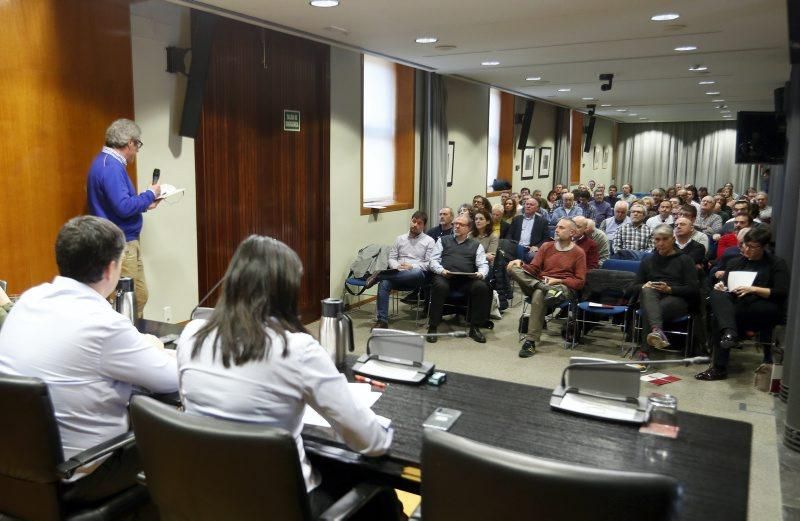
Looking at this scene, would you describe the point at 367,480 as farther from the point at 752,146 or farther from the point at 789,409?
the point at 752,146

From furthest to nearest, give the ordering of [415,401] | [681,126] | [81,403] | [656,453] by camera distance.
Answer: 1. [681,126]
2. [415,401]
3. [81,403]
4. [656,453]

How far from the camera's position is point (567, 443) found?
182 centimetres

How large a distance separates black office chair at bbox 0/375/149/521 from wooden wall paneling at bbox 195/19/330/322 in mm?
3286

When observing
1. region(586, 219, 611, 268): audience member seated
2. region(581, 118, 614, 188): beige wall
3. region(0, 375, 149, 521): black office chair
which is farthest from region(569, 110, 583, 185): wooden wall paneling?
region(0, 375, 149, 521): black office chair

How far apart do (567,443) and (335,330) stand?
98 centimetres

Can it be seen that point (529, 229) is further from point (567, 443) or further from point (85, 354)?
point (85, 354)

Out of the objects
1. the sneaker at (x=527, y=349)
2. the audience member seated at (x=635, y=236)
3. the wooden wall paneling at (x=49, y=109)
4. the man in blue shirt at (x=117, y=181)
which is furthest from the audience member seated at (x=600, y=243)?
the wooden wall paneling at (x=49, y=109)

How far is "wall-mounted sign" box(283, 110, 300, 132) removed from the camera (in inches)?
227

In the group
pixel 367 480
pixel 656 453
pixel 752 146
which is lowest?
pixel 367 480

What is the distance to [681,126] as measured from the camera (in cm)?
1903

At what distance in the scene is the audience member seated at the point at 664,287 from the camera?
4934mm

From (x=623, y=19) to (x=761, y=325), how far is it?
8.26 feet

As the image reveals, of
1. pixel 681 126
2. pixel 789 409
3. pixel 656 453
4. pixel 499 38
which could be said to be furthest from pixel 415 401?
pixel 681 126

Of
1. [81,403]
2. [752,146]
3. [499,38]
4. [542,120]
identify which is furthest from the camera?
[542,120]
